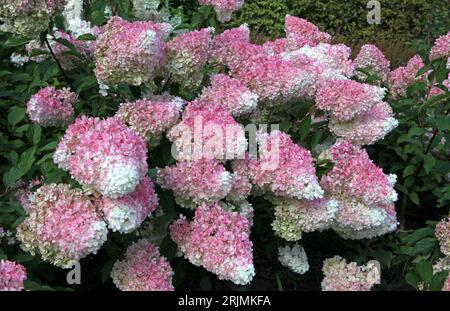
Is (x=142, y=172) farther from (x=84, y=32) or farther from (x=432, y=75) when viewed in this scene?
(x=432, y=75)

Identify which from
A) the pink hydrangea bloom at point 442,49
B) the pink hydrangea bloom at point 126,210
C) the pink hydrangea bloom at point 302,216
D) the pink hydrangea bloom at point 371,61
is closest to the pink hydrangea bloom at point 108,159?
the pink hydrangea bloom at point 126,210

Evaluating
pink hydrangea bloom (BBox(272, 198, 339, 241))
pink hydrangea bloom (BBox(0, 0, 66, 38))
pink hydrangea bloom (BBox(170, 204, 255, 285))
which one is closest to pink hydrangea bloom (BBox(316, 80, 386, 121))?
pink hydrangea bloom (BBox(272, 198, 339, 241))

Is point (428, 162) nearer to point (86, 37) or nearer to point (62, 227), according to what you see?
point (86, 37)

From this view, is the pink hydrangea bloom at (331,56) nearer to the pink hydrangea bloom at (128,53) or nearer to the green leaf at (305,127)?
the green leaf at (305,127)

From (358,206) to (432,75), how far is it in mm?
1081

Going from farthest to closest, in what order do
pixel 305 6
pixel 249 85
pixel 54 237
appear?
pixel 305 6
pixel 249 85
pixel 54 237

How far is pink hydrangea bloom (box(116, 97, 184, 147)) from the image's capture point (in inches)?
96.3

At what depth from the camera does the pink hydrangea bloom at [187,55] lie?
262 centimetres

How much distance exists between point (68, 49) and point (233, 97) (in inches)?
33.0

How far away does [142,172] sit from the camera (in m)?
2.07

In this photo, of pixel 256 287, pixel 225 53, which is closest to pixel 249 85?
pixel 225 53

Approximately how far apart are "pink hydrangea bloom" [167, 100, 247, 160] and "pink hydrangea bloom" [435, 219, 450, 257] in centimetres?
97

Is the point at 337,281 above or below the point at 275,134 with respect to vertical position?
below

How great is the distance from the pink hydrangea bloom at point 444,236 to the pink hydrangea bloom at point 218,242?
0.92 metres
